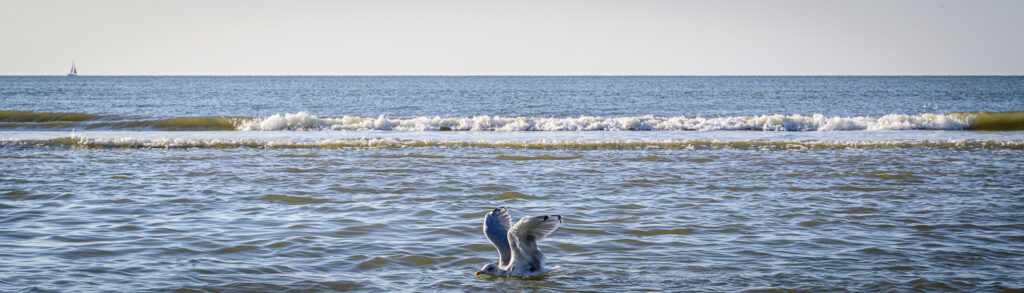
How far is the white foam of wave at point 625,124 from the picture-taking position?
100ft

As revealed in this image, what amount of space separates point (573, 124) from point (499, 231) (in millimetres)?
24365

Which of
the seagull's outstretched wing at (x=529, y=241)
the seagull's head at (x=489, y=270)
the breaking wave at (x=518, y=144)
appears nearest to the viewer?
the seagull's outstretched wing at (x=529, y=241)

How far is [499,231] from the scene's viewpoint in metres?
7.46

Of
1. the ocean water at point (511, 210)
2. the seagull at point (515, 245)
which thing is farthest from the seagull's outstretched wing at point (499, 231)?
the ocean water at point (511, 210)

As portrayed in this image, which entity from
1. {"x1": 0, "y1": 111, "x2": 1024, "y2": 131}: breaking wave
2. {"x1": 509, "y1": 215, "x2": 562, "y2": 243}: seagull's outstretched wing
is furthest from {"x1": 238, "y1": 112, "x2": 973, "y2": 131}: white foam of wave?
{"x1": 509, "y1": 215, "x2": 562, "y2": 243}: seagull's outstretched wing

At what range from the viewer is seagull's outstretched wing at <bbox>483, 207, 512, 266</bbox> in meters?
7.43

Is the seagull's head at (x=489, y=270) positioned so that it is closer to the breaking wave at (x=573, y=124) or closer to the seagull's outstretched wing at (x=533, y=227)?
the seagull's outstretched wing at (x=533, y=227)

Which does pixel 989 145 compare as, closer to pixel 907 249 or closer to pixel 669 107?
pixel 907 249

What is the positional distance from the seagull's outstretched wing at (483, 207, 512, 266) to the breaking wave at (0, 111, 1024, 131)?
22583 mm

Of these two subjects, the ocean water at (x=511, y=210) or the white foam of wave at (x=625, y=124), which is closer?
the ocean water at (x=511, y=210)

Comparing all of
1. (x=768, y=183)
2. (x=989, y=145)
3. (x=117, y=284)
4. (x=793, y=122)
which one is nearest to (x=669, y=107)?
(x=793, y=122)

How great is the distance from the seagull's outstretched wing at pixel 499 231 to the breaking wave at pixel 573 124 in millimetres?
22583

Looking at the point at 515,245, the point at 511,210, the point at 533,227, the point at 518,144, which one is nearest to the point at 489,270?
the point at 515,245

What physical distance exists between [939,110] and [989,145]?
3359 centimetres
